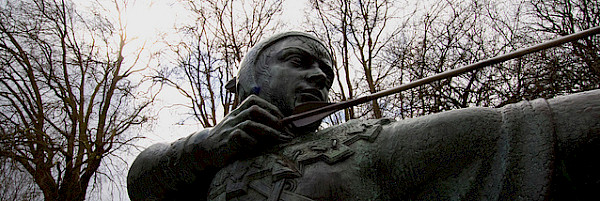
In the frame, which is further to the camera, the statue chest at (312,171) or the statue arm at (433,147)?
the statue chest at (312,171)

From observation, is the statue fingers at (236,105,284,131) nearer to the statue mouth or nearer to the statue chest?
the statue chest

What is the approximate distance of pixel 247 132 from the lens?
6.89ft

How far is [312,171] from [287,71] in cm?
83

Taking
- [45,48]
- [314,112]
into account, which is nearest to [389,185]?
[314,112]

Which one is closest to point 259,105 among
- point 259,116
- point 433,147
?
point 259,116

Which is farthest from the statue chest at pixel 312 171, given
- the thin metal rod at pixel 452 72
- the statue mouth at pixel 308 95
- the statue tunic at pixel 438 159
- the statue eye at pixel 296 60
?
the statue eye at pixel 296 60

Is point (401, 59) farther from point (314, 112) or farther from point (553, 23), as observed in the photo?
point (314, 112)

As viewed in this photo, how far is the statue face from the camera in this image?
8.00 feet

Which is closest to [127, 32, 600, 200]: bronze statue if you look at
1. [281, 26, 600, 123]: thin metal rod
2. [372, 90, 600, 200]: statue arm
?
[372, 90, 600, 200]: statue arm

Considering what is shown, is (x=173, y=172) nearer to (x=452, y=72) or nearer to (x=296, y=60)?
A: (x=296, y=60)

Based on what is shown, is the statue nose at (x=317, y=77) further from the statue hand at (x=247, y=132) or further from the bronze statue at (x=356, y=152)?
the statue hand at (x=247, y=132)

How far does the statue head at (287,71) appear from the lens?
2443 mm

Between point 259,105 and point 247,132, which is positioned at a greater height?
point 259,105

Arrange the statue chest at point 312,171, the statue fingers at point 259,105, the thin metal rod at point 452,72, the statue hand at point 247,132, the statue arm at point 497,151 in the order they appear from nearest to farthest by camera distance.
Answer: the statue arm at point 497,151 → the thin metal rod at point 452,72 → the statue chest at point 312,171 → the statue hand at point 247,132 → the statue fingers at point 259,105
